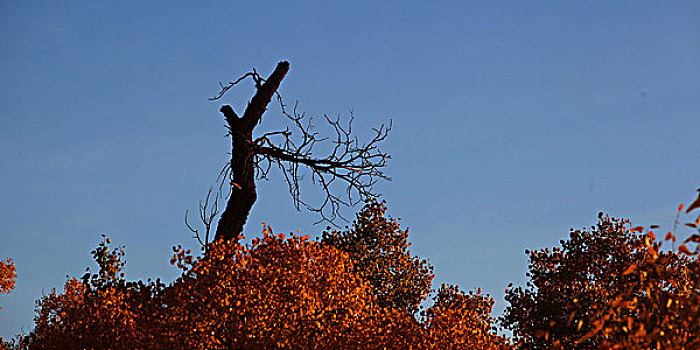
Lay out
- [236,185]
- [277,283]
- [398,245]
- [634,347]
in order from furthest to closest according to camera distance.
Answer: [398,245] < [236,185] < [277,283] < [634,347]

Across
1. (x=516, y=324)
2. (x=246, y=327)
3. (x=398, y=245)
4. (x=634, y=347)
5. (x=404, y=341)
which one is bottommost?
(x=634, y=347)

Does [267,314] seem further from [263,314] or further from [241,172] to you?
[241,172]

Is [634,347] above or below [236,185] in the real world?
below

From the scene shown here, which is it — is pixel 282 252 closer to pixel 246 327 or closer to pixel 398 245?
pixel 246 327

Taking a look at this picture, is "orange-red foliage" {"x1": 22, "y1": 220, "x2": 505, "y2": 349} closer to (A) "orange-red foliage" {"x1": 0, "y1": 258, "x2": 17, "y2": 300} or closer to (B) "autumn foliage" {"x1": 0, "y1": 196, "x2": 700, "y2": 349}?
(B) "autumn foliage" {"x1": 0, "y1": 196, "x2": 700, "y2": 349}

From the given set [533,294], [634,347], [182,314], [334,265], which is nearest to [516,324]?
[533,294]

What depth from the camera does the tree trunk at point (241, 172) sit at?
20.8 m

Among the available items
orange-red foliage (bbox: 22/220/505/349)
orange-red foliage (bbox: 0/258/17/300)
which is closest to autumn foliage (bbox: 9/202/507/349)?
orange-red foliage (bbox: 22/220/505/349)

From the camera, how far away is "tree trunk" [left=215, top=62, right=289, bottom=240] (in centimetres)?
2084

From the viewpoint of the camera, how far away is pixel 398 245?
36.4m

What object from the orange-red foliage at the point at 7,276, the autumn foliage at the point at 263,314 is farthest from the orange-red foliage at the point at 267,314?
the orange-red foliage at the point at 7,276

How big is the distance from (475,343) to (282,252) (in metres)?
6.20

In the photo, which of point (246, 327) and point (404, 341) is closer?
point (246, 327)

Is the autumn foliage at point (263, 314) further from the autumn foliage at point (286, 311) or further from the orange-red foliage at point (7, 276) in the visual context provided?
the orange-red foliage at point (7, 276)
